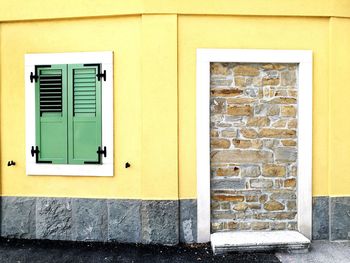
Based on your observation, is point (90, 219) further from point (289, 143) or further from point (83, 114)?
point (289, 143)

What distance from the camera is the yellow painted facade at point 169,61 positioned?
466cm

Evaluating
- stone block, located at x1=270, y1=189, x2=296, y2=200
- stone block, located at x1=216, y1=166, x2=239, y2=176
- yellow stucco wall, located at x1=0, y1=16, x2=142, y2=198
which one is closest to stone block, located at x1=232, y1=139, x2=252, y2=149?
stone block, located at x1=216, y1=166, x2=239, y2=176

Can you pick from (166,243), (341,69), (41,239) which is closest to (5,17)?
(41,239)

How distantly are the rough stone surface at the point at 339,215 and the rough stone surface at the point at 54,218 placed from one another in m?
3.78

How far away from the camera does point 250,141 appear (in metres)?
4.79

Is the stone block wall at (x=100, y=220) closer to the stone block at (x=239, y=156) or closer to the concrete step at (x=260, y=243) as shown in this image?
the concrete step at (x=260, y=243)

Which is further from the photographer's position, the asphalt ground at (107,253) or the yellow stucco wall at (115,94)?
the yellow stucco wall at (115,94)

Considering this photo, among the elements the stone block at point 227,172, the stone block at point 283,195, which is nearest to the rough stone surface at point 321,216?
the stone block at point 283,195

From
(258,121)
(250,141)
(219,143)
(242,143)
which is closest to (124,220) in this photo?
(219,143)

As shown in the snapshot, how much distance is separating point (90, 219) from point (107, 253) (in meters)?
0.59

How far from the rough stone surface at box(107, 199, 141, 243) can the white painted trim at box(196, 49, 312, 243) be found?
0.88m

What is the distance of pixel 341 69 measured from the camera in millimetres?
4758

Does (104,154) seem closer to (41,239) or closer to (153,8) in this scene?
(41,239)

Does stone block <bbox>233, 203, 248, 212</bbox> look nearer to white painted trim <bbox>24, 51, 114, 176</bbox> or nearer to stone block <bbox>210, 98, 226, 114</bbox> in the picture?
stone block <bbox>210, 98, 226, 114</bbox>
